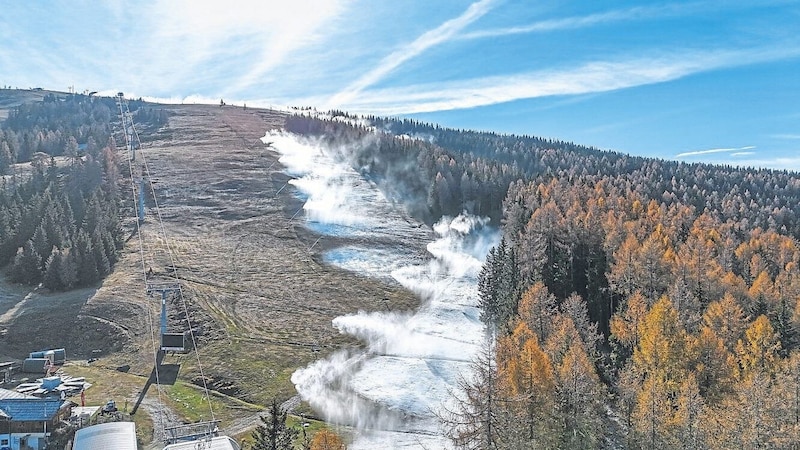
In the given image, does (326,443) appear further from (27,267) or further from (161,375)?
(27,267)

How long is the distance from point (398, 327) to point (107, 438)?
47718 mm

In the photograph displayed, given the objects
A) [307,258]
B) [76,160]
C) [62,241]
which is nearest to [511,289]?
[307,258]

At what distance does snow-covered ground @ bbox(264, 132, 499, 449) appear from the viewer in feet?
201

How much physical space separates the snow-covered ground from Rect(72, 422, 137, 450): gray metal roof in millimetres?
19715

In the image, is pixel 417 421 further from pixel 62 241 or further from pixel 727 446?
pixel 62 241

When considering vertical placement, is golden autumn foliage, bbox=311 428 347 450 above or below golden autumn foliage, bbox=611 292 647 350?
below

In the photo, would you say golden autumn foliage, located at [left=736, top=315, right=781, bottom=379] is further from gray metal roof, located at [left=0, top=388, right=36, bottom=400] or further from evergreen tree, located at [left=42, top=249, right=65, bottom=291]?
evergreen tree, located at [left=42, top=249, right=65, bottom=291]

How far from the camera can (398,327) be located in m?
86.3

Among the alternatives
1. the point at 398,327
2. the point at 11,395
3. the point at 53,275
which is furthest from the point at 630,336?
the point at 53,275

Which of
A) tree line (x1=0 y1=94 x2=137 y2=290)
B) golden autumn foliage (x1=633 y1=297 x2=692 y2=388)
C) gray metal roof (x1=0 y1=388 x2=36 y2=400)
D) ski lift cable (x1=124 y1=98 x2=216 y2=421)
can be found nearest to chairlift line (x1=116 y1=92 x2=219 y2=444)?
ski lift cable (x1=124 y1=98 x2=216 y2=421)

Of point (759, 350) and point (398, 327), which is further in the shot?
point (398, 327)

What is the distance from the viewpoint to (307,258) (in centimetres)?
11331

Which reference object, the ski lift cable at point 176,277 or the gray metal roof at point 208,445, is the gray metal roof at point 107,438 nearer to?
the gray metal roof at point 208,445

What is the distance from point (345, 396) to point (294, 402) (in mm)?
5690
